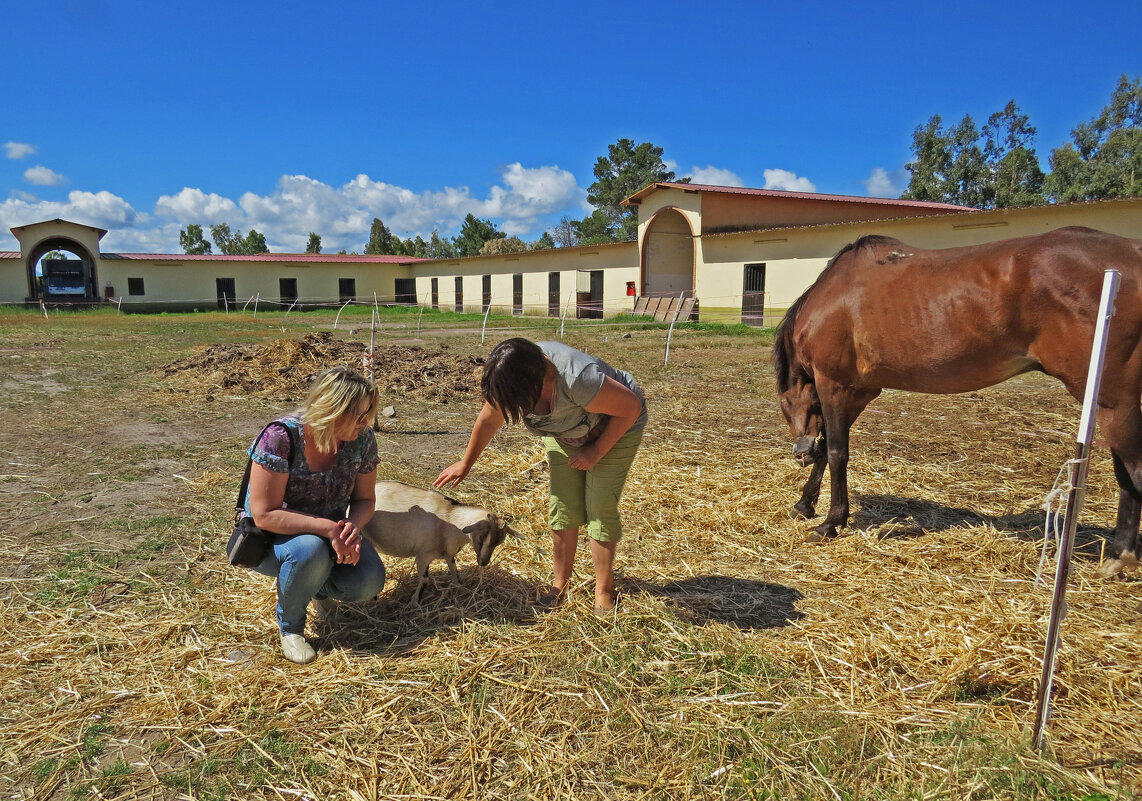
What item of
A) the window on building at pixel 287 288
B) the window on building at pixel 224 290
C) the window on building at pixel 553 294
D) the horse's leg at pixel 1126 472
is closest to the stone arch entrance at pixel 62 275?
the window on building at pixel 224 290

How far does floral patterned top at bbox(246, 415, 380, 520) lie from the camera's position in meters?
2.73

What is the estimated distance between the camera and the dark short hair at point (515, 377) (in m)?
2.54

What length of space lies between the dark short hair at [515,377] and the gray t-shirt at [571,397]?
0.15m

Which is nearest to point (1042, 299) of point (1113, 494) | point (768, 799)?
point (1113, 494)

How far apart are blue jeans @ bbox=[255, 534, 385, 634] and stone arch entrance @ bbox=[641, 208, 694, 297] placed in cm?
2657

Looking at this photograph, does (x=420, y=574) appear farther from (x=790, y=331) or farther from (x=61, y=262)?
(x=61, y=262)

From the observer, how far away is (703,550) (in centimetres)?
416

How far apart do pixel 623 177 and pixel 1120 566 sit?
6291 centimetres

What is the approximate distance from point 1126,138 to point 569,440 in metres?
51.6

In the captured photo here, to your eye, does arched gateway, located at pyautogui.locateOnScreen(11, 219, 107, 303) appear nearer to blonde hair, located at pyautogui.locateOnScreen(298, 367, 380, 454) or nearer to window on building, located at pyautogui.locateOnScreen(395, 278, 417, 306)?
window on building, located at pyautogui.locateOnScreen(395, 278, 417, 306)

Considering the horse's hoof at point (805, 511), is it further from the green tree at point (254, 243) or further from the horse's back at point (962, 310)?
the green tree at point (254, 243)

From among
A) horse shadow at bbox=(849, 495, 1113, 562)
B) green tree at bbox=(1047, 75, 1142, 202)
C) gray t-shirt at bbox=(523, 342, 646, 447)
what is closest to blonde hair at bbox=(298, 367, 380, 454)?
gray t-shirt at bbox=(523, 342, 646, 447)

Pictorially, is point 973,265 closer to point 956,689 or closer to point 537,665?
point 956,689

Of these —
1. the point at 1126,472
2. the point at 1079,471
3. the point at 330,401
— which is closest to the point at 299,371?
the point at 330,401
